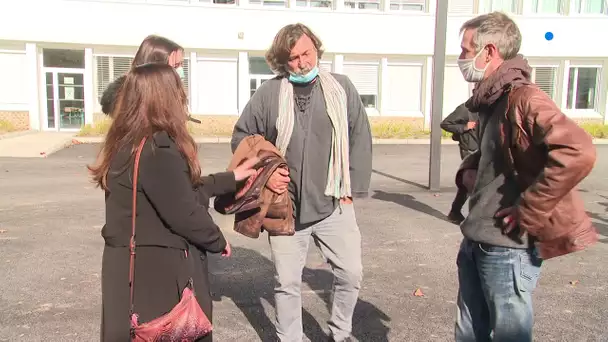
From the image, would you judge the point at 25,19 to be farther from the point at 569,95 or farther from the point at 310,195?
the point at 569,95

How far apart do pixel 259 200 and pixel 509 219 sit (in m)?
1.43

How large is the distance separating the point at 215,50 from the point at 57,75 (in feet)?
21.3

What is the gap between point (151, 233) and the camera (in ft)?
7.90

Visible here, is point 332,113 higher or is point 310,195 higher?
point 332,113

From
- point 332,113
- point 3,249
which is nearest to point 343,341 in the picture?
point 332,113

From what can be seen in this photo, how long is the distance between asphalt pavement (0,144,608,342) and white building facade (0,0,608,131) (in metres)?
15.0

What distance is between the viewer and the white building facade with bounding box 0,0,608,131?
21.8 m

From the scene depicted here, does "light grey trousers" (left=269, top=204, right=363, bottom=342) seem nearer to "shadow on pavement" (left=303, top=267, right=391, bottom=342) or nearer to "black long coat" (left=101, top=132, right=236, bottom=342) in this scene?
"shadow on pavement" (left=303, top=267, right=391, bottom=342)

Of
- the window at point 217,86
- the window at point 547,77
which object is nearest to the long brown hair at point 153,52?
the window at point 217,86

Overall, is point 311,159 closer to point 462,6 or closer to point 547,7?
point 462,6

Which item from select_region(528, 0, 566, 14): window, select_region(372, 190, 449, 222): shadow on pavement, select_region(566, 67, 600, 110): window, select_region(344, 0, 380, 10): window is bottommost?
select_region(372, 190, 449, 222): shadow on pavement

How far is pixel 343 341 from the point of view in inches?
142

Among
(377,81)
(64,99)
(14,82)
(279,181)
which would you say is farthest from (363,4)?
(279,181)

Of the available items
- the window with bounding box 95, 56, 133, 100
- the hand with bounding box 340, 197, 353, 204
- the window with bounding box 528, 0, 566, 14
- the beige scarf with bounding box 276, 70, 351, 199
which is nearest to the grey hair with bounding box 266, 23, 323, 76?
the beige scarf with bounding box 276, 70, 351, 199
